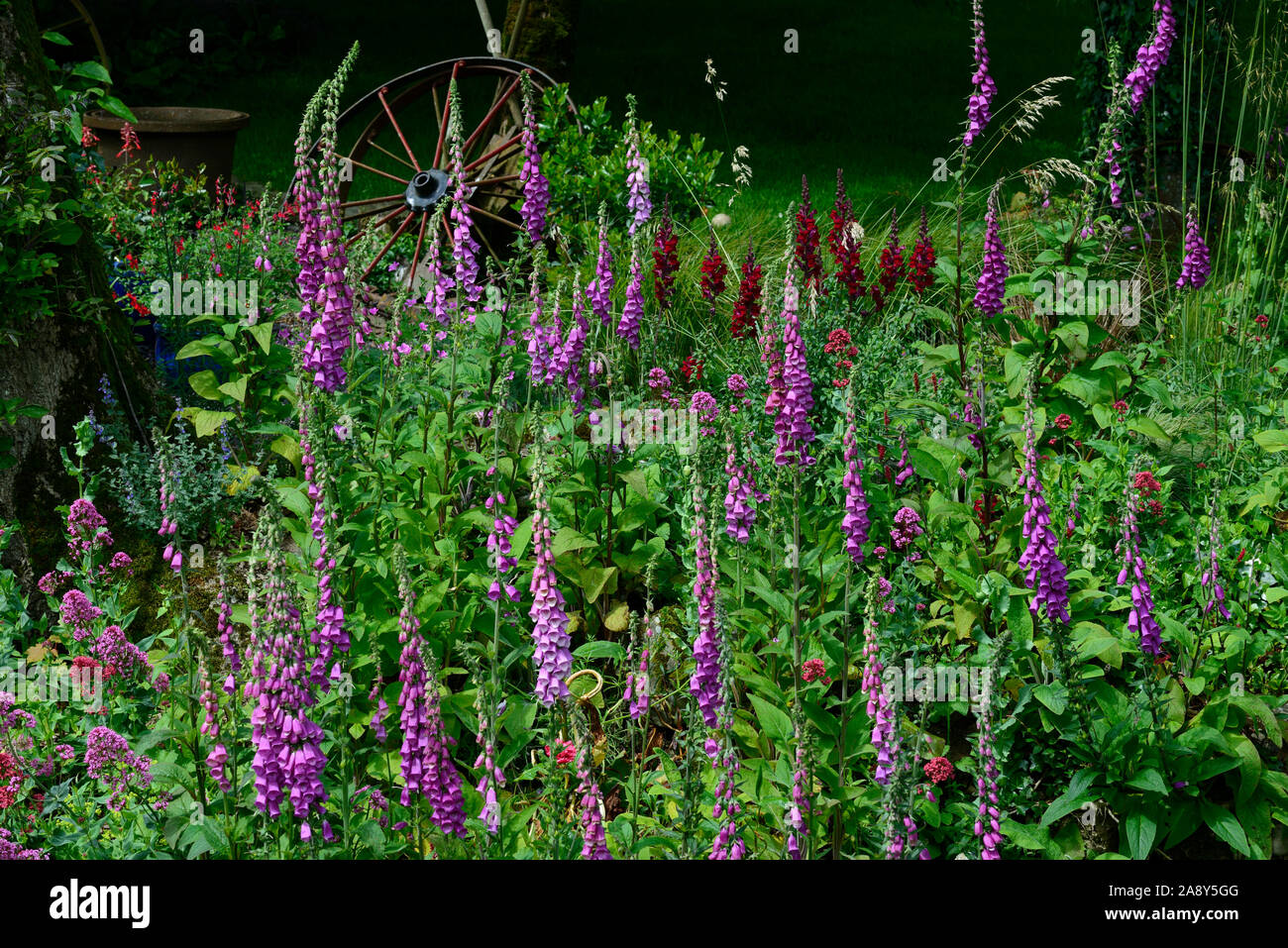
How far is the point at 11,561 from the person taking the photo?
4.58 meters

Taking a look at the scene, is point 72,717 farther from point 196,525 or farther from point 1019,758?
point 1019,758

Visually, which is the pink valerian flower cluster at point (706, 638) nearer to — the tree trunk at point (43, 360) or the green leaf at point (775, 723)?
the green leaf at point (775, 723)

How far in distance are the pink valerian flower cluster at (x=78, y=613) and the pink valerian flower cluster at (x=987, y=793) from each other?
2.37 meters

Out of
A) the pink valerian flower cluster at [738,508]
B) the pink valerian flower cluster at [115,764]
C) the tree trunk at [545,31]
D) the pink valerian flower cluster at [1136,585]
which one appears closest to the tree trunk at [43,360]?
the pink valerian flower cluster at [115,764]

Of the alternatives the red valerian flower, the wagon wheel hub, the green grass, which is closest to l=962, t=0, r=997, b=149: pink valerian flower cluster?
the red valerian flower

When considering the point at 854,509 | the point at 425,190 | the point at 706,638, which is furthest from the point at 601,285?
the point at 425,190

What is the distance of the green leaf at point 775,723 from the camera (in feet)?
10.4

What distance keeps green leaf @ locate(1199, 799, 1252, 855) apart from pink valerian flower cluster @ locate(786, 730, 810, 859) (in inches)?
47.8

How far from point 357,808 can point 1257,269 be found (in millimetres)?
4607

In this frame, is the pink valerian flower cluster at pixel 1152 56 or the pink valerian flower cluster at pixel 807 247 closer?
the pink valerian flower cluster at pixel 1152 56

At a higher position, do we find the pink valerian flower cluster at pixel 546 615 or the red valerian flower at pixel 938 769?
the pink valerian flower cluster at pixel 546 615

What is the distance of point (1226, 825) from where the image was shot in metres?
3.32

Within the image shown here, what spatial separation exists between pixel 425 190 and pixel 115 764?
4493mm

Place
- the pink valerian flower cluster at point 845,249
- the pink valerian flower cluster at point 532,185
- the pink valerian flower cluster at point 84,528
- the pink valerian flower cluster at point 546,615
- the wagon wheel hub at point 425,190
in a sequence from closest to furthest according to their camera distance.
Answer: the pink valerian flower cluster at point 546,615 → the pink valerian flower cluster at point 84,528 → the pink valerian flower cluster at point 532,185 → the pink valerian flower cluster at point 845,249 → the wagon wheel hub at point 425,190
